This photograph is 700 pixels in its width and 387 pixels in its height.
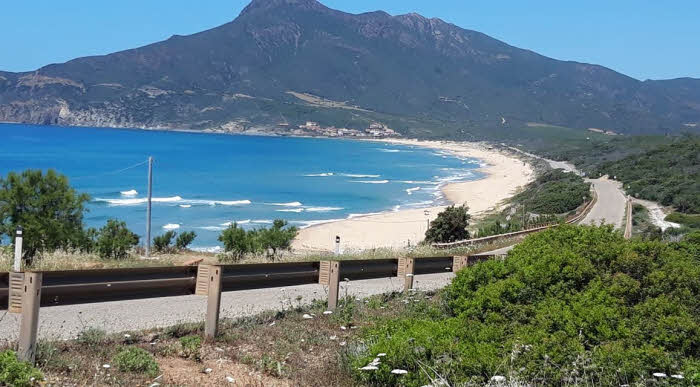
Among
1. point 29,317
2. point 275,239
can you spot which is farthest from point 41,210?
point 29,317

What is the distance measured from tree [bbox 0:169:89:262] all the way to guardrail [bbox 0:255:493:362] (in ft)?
31.7

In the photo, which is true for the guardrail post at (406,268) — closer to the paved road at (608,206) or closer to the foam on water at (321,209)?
the paved road at (608,206)

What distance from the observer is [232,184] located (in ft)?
277

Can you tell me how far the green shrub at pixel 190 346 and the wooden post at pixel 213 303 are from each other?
0.43 meters

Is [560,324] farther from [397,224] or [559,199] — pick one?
[559,199]

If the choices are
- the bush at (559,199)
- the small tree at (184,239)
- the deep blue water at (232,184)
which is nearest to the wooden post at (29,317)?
the small tree at (184,239)

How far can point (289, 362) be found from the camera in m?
6.59

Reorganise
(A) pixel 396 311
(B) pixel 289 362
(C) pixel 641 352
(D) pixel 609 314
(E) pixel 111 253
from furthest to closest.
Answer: (E) pixel 111 253 < (A) pixel 396 311 < (B) pixel 289 362 < (D) pixel 609 314 < (C) pixel 641 352

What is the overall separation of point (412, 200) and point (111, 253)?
52.9m

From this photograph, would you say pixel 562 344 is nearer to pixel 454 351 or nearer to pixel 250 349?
pixel 454 351

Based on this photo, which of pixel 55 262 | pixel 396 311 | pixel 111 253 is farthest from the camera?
pixel 111 253

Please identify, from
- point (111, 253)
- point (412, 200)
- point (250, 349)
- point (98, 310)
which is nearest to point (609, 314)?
point (250, 349)

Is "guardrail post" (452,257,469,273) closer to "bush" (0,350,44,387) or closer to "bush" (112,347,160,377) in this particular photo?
"bush" (112,347,160,377)

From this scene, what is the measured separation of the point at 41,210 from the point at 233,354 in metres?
12.5
